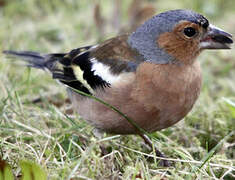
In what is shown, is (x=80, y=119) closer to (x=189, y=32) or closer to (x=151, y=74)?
(x=151, y=74)

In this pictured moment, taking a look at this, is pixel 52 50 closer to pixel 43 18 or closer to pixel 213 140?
pixel 43 18

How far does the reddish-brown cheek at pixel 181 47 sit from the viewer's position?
3322 millimetres

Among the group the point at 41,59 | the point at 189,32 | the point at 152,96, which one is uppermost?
the point at 189,32

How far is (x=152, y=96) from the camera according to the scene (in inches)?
122

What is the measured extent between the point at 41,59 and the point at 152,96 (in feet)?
5.90

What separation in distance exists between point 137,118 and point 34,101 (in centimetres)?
158

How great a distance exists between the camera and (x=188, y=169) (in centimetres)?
313

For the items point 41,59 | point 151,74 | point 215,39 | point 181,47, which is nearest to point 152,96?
point 151,74

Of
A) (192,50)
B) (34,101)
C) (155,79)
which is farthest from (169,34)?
(34,101)

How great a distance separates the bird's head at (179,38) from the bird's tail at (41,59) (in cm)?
117

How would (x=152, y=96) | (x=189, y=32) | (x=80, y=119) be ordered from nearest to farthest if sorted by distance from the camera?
(x=152, y=96)
(x=189, y=32)
(x=80, y=119)

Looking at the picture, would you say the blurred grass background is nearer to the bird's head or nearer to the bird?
the bird

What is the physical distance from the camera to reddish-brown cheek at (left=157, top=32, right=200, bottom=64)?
332 cm

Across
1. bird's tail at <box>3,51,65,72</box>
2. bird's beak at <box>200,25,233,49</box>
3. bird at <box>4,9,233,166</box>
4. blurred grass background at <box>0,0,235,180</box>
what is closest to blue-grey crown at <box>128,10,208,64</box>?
bird at <box>4,9,233,166</box>
